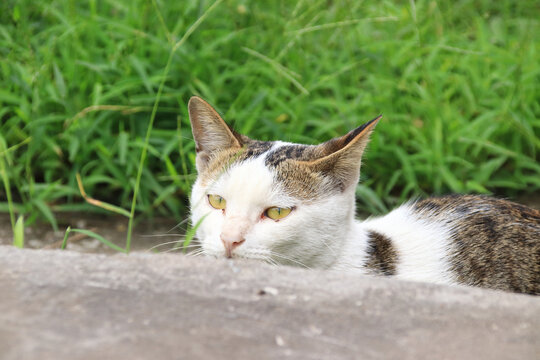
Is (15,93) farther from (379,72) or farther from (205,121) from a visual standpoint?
(379,72)

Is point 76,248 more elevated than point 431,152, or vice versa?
point 431,152

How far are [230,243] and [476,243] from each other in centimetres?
89

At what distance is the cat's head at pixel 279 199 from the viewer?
2.00 metres

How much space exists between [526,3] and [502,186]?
1734 mm

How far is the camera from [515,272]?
7.20ft

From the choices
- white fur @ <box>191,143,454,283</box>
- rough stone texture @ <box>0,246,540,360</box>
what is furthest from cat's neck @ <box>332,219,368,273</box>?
rough stone texture @ <box>0,246,540,360</box>

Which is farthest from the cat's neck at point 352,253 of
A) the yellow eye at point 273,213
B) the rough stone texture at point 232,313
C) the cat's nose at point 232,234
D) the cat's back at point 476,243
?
the rough stone texture at point 232,313

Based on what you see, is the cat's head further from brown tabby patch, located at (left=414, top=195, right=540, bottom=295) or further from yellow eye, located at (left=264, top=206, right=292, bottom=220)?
brown tabby patch, located at (left=414, top=195, right=540, bottom=295)

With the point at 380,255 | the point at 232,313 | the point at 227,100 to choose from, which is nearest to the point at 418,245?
the point at 380,255

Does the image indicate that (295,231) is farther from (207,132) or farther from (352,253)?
(207,132)

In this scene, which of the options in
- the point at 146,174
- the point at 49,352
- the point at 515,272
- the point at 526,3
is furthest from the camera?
the point at 526,3

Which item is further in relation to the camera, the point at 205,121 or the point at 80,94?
the point at 80,94

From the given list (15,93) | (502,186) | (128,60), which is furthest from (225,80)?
(502,186)

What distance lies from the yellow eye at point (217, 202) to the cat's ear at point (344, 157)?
310mm
